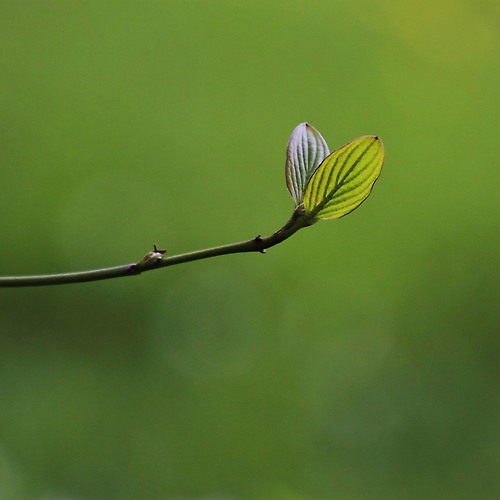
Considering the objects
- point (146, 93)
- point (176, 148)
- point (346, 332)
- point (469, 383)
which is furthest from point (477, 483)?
point (146, 93)

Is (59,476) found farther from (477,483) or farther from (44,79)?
(44,79)

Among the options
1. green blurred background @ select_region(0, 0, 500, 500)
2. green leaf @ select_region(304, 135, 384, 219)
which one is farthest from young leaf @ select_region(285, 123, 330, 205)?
green blurred background @ select_region(0, 0, 500, 500)

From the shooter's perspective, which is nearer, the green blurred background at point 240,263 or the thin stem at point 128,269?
the thin stem at point 128,269

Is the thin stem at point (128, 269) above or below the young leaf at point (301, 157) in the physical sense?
below

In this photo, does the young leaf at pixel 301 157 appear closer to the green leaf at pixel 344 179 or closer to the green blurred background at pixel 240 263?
the green leaf at pixel 344 179

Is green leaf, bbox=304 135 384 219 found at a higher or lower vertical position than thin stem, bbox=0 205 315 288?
higher

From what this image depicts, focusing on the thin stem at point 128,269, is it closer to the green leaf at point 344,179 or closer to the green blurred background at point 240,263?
the green leaf at point 344,179

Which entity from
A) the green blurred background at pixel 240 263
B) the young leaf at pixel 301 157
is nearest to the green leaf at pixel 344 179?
the young leaf at pixel 301 157

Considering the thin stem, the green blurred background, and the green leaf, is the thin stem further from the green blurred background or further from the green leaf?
the green blurred background
